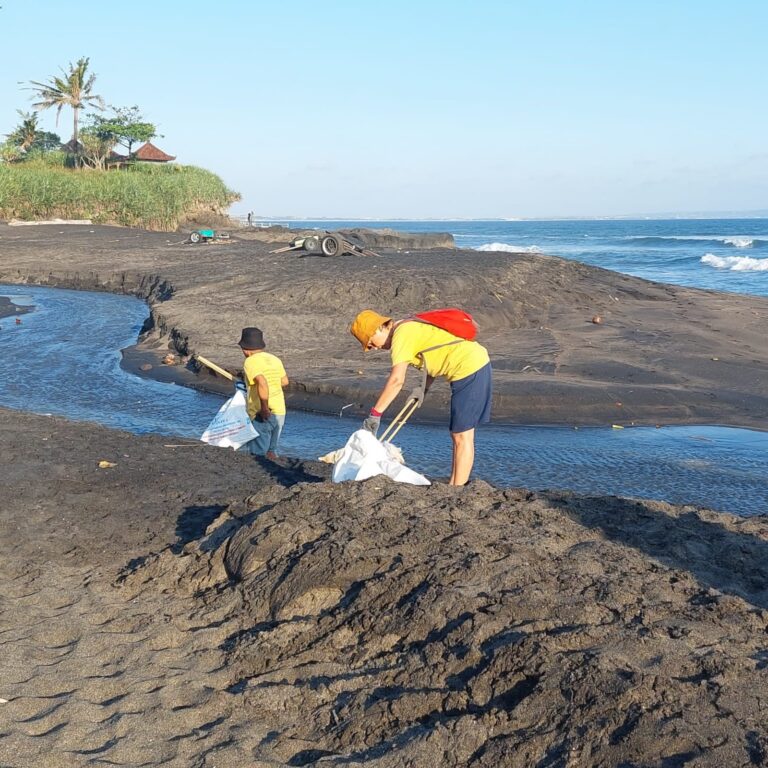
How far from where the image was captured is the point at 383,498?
5.62 m

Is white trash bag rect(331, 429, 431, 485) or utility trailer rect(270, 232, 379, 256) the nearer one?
white trash bag rect(331, 429, 431, 485)

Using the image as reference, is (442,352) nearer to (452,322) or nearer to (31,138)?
(452,322)

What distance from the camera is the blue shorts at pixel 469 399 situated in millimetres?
6363

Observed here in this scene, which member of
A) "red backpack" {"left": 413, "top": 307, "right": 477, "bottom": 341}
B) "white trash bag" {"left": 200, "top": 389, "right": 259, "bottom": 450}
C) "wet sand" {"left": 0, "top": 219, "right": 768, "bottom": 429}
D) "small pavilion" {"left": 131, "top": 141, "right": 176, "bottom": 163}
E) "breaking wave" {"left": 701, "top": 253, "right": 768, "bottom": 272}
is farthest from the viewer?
"small pavilion" {"left": 131, "top": 141, "right": 176, "bottom": 163}

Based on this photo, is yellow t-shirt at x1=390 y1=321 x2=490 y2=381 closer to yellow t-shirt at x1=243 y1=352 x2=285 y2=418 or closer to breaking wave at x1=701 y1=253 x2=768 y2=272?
yellow t-shirt at x1=243 y1=352 x2=285 y2=418

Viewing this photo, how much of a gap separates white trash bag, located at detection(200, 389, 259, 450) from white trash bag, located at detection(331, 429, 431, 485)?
2.20 meters

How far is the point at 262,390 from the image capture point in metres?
7.95

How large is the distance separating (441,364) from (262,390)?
215cm

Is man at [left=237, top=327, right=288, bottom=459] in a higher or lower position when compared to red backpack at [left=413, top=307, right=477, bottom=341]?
lower

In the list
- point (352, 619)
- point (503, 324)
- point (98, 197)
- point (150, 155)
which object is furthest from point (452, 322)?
point (150, 155)

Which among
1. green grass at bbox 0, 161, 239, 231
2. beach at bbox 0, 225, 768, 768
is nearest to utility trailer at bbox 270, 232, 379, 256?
beach at bbox 0, 225, 768, 768

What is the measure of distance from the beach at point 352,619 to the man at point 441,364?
0.48 meters

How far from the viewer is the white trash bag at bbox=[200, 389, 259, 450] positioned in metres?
8.39

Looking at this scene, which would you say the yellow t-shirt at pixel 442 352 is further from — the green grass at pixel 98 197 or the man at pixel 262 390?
the green grass at pixel 98 197
